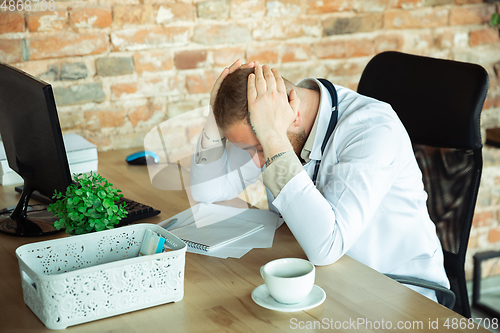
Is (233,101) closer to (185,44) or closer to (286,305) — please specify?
(286,305)

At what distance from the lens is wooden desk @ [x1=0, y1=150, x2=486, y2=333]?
0.81 m

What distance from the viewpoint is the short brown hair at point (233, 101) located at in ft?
3.83

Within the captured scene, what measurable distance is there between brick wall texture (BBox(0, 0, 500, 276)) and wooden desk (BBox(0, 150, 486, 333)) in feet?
1.81

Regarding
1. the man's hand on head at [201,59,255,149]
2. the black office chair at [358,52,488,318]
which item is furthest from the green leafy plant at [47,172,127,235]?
the black office chair at [358,52,488,318]

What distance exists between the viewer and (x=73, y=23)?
1.77 metres

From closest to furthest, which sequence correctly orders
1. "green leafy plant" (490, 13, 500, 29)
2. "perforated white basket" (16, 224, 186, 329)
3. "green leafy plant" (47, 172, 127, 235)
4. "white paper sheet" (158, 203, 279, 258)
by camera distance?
"perforated white basket" (16, 224, 186, 329) < "green leafy plant" (47, 172, 127, 235) < "white paper sheet" (158, 203, 279, 258) < "green leafy plant" (490, 13, 500, 29)

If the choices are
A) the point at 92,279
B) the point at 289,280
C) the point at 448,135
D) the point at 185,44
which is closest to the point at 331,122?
the point at 448,135

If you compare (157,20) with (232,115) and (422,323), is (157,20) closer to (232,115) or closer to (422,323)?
(232,115)

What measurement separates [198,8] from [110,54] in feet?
1.23

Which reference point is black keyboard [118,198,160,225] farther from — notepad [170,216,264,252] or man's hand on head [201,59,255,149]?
man's hand on head [201,59,255,149]

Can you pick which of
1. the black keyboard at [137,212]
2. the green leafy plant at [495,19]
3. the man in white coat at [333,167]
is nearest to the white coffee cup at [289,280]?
the man in white coat at [333,167]

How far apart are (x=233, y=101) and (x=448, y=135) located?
0.61m

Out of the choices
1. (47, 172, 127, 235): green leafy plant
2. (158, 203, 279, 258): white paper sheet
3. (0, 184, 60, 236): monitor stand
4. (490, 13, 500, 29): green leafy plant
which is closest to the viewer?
(47, 172, 127, 235): green leafy plant


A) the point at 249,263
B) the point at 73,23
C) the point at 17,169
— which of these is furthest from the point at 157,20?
the point at 249,263
